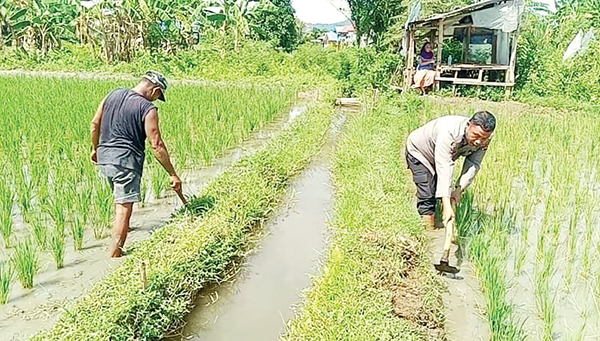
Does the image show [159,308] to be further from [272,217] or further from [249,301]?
[272,217]

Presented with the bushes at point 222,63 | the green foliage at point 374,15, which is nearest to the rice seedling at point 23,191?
the bushes at point 222,63

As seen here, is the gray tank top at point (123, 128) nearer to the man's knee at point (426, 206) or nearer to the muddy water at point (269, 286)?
the muddy water at point (269, 286)

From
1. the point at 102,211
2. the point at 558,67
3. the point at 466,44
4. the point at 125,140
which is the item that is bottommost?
the point at 102,211

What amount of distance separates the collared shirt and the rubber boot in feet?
1.21

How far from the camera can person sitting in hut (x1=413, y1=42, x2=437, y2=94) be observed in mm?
13141

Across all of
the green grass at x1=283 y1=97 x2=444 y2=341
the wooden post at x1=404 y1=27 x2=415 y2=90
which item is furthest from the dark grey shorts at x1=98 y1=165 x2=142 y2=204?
the wooden post at x1=404 y1=27 x2=415 y2=90

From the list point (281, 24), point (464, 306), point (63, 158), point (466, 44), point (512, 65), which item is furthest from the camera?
point (281, 24)

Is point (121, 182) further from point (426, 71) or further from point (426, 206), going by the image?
point (426, 71)

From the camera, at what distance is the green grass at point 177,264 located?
247 centimetres

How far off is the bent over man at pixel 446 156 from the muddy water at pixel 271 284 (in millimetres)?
847

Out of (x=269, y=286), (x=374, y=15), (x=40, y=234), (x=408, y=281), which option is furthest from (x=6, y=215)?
(x=374, y=15)

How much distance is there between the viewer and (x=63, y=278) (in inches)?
124

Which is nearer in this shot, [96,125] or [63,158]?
[96,125]

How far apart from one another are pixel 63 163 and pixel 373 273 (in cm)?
295
